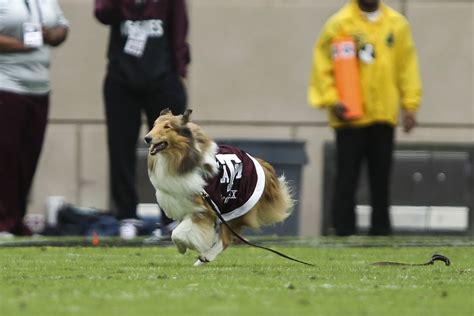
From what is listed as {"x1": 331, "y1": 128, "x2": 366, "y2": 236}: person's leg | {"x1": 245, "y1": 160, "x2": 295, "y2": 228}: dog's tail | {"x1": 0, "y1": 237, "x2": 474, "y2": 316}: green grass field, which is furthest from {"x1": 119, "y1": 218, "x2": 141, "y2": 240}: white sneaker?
{"x1": 245, "y1": 160, "x2": 295, "y2": 228}: dog's tail

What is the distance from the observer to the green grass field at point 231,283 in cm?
780

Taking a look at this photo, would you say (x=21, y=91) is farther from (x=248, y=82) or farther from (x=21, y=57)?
(x=248, y=82)

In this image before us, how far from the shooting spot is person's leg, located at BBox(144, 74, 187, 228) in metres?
13.9

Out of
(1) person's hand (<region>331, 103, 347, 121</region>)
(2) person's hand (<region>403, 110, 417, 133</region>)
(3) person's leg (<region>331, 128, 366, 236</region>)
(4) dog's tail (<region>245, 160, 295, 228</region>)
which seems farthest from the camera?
(2) person's hand (<region>403, 110, 417, 133</region>)

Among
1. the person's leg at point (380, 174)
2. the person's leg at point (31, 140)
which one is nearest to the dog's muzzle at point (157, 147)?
the person's leg at point (31, 140)

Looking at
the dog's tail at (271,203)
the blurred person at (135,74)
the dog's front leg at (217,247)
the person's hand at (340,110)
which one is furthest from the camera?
the person's hand at (340,110)

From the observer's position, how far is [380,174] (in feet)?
47.6

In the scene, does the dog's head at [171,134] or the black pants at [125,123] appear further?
the black pants at [125,123]

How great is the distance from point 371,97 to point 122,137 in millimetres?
2212

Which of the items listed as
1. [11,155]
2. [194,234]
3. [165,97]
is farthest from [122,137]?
[194,234]

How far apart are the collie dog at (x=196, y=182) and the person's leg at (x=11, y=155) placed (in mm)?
3296

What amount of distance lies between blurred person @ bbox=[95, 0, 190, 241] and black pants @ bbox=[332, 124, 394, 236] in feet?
5.09

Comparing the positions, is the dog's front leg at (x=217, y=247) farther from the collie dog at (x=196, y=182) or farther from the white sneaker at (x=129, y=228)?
the white sneaker at (x=129, y=228)

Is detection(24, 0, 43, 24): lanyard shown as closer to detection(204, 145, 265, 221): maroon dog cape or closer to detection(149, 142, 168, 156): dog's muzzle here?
detection(204, 145, 265, 221): maroon dog cape
